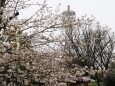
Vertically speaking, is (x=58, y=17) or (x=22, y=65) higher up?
(x=58, y=17)

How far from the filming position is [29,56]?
8.10 metres

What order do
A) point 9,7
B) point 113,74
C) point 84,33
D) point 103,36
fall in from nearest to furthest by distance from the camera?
point 9,7 → point 113,74 → point 84,33 → point 103,36

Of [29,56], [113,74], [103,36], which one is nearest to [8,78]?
[29,56]

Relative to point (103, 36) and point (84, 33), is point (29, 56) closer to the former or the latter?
point (84, 33)

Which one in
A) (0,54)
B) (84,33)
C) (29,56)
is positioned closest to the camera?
(0,54)

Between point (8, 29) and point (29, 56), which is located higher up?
point (8, 29)

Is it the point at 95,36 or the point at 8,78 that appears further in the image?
the point at 95,36

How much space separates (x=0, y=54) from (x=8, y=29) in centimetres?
56

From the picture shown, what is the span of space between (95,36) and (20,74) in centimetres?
3091

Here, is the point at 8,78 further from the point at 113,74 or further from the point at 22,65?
the point at 113,74

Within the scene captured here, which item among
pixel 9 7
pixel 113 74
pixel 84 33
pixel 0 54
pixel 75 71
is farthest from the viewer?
pixel 84 33

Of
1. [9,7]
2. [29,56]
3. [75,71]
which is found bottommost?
[75,71]

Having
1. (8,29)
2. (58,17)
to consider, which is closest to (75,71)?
(58,17)

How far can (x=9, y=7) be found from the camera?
882 cm
